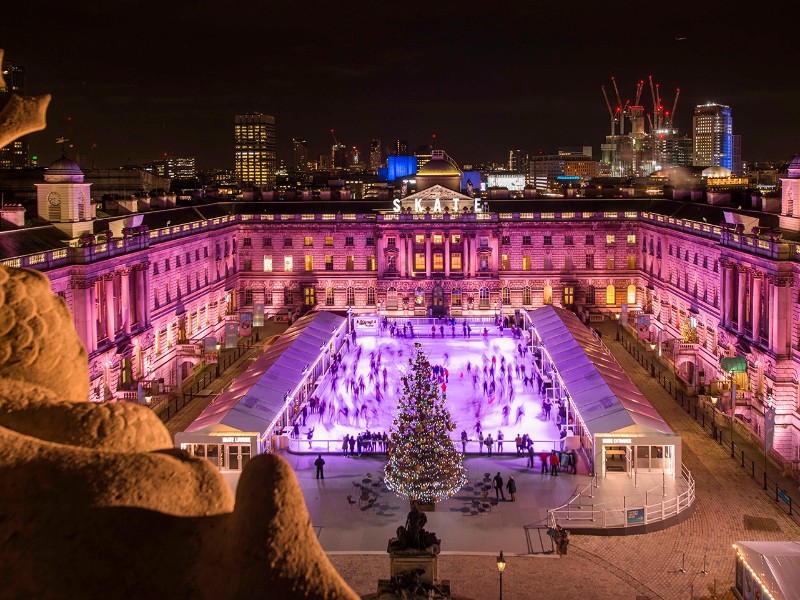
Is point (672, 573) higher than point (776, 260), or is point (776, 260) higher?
point (776, 260)

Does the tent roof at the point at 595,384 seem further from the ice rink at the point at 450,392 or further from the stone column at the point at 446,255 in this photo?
the stone column at the point at 446,255

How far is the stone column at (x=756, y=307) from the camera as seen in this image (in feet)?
195

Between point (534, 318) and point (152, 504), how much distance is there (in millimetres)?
71655

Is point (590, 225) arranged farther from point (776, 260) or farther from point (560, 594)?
point (560, 594)

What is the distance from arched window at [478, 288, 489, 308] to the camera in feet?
331

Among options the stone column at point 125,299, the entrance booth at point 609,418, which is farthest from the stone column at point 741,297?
the stone column at point 125,299

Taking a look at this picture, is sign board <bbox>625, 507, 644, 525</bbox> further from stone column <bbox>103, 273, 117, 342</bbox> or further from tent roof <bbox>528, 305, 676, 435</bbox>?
stone column <bbox>103, 273, 117, 342</bbox>

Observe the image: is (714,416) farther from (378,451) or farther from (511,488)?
(378,451)

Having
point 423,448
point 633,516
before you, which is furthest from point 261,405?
point 633,516

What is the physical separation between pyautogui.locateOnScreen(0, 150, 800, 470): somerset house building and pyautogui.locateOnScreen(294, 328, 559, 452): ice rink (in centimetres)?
1140

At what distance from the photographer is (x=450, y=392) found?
63.9 m

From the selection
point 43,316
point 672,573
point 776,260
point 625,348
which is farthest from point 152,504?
point 625,348

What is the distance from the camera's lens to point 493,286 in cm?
10044

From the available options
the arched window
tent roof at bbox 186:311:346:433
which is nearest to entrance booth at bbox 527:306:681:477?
tent roof at bbox 186:311:346:433
